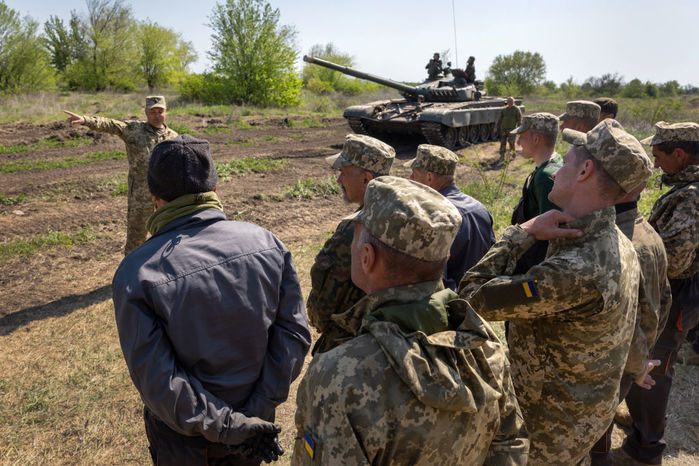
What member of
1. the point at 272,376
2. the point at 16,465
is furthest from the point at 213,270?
the point at 16,465

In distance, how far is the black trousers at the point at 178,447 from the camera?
6.84 ft

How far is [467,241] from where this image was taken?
3.19 metres

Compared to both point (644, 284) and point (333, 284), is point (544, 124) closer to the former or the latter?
point (644, 284)

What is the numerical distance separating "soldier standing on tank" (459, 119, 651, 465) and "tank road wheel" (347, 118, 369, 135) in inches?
559

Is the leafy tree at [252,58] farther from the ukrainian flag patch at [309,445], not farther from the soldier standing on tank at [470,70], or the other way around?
the ukrainian flag patch at [309,445]

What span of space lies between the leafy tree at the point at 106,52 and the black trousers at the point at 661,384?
110ft

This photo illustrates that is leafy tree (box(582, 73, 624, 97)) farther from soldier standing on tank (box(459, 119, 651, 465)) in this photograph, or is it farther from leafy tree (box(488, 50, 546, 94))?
soldier standing on tank (box(459, 119, 651, 465))

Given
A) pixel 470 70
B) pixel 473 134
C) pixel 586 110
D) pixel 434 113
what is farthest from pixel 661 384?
pixel 470 70

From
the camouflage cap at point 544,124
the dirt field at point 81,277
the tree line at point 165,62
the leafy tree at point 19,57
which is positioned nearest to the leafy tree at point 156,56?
the tree line at point 165,62

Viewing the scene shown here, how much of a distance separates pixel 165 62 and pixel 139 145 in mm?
31957

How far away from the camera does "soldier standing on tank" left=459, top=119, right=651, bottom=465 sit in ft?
6.74

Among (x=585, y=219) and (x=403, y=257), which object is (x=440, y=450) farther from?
(x=585, y=219)

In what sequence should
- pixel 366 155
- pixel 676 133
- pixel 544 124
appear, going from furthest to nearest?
pixel 544 124
pixel 676 133
pixel 366 155

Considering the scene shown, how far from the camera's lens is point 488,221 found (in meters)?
3.36
